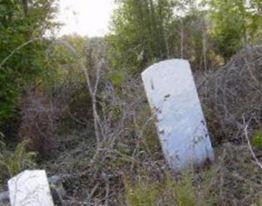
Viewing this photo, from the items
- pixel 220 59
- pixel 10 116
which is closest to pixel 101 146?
pixel 10 116

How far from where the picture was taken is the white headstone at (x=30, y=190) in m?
3.68

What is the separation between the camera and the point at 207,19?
35.1 feet

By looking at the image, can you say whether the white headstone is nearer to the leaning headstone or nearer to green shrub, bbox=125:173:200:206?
green shrub, bbox=125:173:200:206

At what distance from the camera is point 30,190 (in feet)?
12.3

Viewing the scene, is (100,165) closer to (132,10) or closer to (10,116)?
(10,116)

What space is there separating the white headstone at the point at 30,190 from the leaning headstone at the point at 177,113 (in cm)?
109

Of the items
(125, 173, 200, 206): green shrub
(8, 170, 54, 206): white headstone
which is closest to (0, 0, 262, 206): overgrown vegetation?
(125, 173, 200, 206): green shrub

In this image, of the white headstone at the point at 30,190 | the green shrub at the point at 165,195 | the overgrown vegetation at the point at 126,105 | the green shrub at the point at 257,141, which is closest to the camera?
the green shrub at the point at 165,195

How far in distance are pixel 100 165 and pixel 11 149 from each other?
199 centimetres

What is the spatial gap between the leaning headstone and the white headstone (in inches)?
42.9

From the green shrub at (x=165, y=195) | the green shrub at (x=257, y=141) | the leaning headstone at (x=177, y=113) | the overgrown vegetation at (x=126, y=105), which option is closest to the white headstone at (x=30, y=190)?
the overgrown vegetation at (x=126, y=105)

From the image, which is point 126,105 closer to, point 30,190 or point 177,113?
point 177,113

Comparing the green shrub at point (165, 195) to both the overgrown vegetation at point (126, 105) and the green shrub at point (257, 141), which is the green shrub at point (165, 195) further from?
the green shrub at point (257, 141)

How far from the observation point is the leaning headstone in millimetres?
4547
